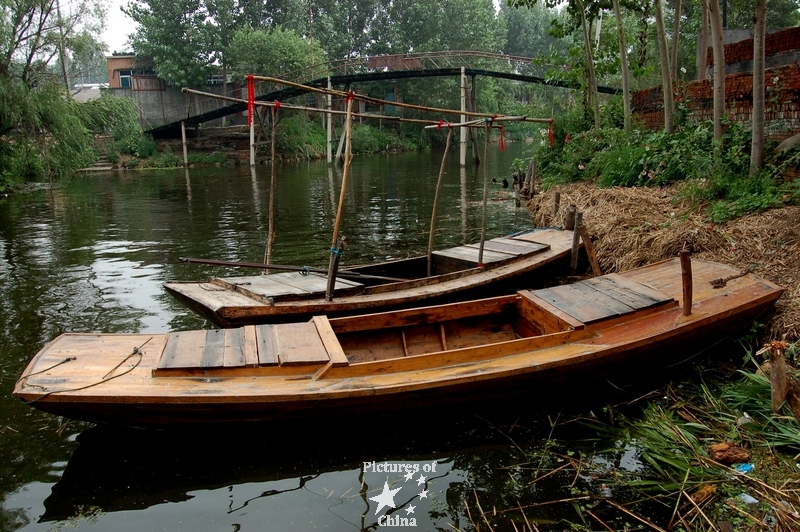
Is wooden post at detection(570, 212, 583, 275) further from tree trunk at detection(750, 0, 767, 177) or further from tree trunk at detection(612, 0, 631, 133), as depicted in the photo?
tree trunk at detection(612, 0, 631, 133)

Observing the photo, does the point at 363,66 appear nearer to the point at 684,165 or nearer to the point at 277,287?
the point at 684,165

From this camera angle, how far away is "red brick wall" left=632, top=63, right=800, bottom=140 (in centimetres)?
881

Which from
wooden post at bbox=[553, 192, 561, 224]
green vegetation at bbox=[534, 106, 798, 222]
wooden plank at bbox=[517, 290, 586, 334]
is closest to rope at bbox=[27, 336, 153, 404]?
wooden plank at bbox=[517, 290, 586, 334]

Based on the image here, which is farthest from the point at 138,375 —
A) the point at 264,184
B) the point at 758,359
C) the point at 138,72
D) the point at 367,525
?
the point at 138,72

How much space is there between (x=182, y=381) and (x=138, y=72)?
42837mm

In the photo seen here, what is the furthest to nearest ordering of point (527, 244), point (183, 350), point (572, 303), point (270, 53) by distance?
point (270, 53) < point (527, 244) < point (572, 303) < point (183, 350)

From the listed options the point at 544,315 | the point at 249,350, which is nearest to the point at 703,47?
the point at 544,315

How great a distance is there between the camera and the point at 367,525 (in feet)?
13.5

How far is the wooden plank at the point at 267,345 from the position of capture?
4828 millimetres

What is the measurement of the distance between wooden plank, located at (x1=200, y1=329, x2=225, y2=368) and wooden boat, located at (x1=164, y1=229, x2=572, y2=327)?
2.73ft

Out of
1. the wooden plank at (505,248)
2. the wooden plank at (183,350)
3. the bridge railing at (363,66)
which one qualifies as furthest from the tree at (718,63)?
the bridge railing at (363,66)

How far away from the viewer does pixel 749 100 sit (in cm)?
1009

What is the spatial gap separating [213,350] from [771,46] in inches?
481

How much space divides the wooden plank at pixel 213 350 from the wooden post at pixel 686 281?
13.1ft
